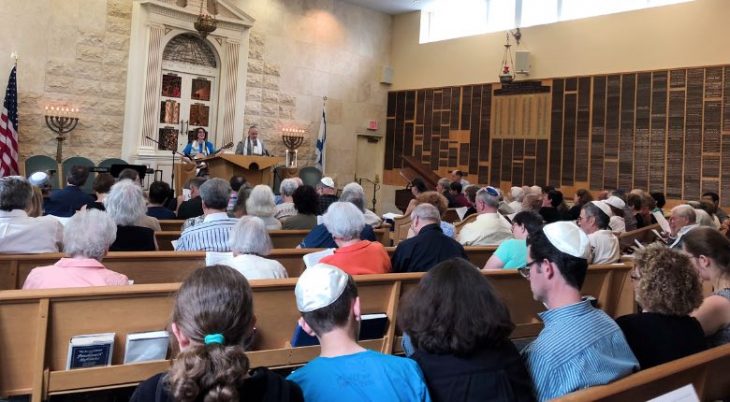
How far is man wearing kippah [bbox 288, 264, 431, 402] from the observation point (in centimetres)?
159

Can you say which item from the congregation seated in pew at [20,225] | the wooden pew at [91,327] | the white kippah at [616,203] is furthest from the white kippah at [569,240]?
the white kippah at [616,203]

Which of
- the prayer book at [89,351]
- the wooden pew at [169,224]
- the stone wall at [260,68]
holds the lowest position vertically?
the prayer book at [89,351]

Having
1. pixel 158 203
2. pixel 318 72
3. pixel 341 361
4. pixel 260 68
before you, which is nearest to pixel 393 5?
pixel 318 72

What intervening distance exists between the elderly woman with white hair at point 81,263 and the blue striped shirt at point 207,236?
1.37m

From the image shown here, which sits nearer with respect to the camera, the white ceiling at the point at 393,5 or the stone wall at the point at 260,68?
the stone wall at the point at 260,68

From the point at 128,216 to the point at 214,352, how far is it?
10.1 feet

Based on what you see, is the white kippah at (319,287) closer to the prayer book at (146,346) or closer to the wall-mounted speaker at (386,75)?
the prayer book at (146,346)

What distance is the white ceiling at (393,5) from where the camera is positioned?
48.2ft

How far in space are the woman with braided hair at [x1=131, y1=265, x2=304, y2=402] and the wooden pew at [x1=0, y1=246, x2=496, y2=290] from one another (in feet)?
5.64

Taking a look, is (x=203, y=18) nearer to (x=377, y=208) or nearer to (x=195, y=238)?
(x=377, y=208)

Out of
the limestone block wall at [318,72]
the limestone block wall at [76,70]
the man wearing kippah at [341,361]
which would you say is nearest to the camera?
the man wearing kippah at [341,361]

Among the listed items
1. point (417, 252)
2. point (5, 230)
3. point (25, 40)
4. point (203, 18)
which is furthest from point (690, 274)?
point (25, 40)

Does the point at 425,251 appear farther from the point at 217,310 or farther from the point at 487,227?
the point at 217,310

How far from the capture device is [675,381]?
190 centimetres
